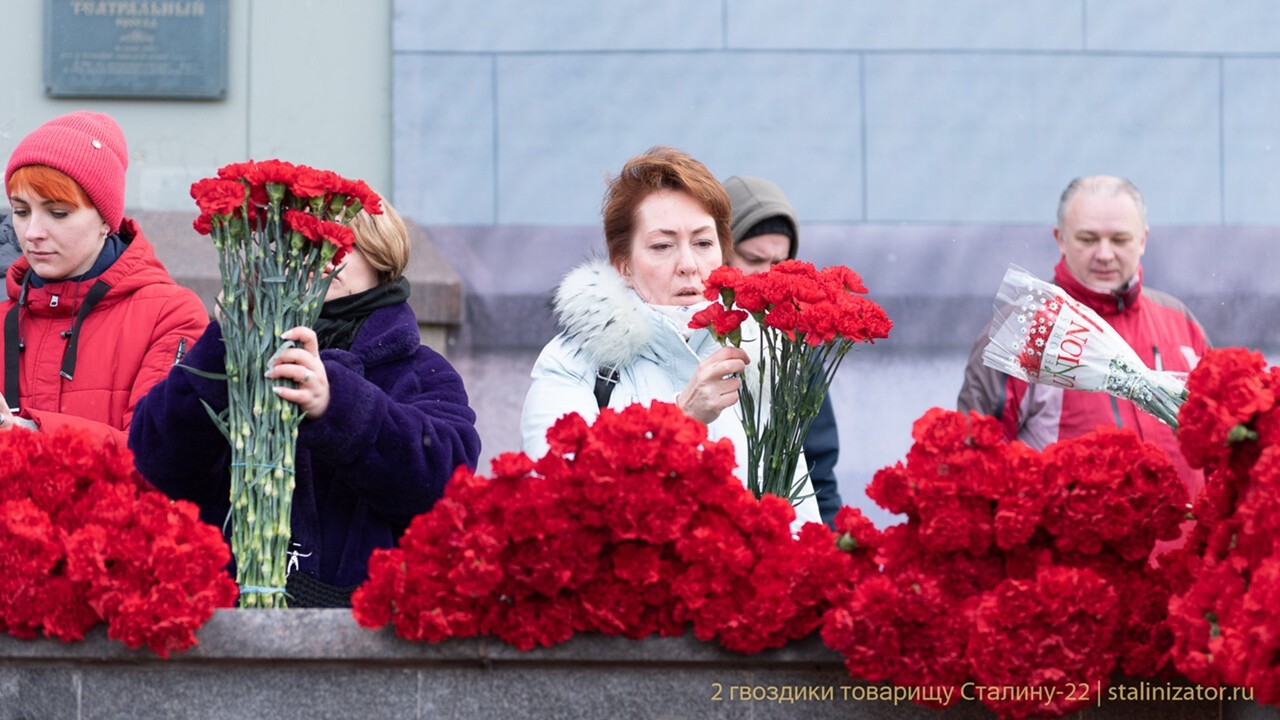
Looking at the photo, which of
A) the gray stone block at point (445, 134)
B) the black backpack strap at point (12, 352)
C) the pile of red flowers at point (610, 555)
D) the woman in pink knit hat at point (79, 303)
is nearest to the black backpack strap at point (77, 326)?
the woman in pink knit hat at point (79, 303)

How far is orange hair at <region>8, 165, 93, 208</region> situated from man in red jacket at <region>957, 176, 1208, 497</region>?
7.71 ft

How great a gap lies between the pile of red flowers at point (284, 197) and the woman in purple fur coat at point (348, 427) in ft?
0.57

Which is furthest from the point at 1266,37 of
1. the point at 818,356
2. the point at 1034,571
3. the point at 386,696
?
the point at 386,696

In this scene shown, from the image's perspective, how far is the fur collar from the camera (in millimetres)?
3617

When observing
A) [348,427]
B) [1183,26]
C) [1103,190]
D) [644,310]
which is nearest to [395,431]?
[348,427]

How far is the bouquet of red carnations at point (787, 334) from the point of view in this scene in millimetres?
3217

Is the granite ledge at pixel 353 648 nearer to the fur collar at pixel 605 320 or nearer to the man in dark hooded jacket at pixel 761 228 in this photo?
the fur collar at pixel 605 320

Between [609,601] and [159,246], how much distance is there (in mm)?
3719

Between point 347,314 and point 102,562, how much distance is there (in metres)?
0.88

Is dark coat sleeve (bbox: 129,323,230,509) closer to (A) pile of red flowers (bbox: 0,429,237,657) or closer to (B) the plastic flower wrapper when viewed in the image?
(A) pile of red flowers (bbox: 0,429,237,657)

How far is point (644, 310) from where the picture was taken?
3.66m

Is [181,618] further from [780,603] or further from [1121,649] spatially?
[1121,649]

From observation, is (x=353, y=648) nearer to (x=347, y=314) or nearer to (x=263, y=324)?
(x=263, y=324)

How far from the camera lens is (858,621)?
265 cm
